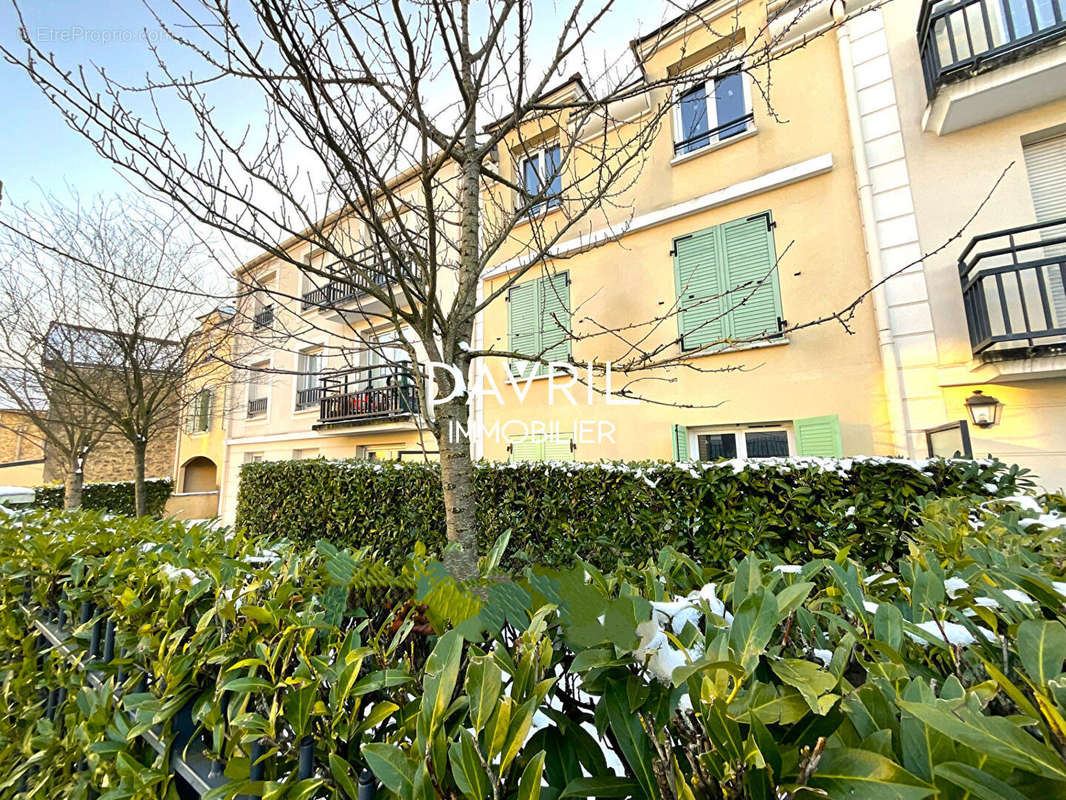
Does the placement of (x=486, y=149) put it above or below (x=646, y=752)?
above

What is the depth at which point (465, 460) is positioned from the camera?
265 centimetres

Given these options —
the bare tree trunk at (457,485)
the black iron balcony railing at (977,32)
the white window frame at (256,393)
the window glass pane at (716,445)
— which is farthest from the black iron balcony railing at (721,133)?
the white window frame at (256,393)

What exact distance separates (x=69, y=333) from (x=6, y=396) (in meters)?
2.18

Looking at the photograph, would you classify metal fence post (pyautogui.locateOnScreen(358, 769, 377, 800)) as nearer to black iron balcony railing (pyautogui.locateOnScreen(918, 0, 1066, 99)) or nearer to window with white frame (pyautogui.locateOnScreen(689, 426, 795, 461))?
window with white frame (pyautogui.locateOnScreen(689, 426, 795, 461))

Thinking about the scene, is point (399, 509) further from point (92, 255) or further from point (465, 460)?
point (92, 255)

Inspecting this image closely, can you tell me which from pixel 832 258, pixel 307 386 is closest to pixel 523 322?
pixel 832 258

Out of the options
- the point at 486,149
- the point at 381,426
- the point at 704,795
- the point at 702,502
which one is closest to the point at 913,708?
the point at 704,795

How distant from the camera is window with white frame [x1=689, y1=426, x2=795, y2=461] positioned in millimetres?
5668

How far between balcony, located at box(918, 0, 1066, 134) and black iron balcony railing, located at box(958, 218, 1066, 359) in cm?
141

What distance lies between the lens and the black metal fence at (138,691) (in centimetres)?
75

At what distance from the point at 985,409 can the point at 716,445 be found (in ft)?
8.66

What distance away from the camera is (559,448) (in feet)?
23.4

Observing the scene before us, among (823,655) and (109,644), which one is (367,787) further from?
(109,644)

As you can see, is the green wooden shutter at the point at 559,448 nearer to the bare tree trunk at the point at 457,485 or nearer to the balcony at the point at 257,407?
the bare tree trunk at the point at 457,485
